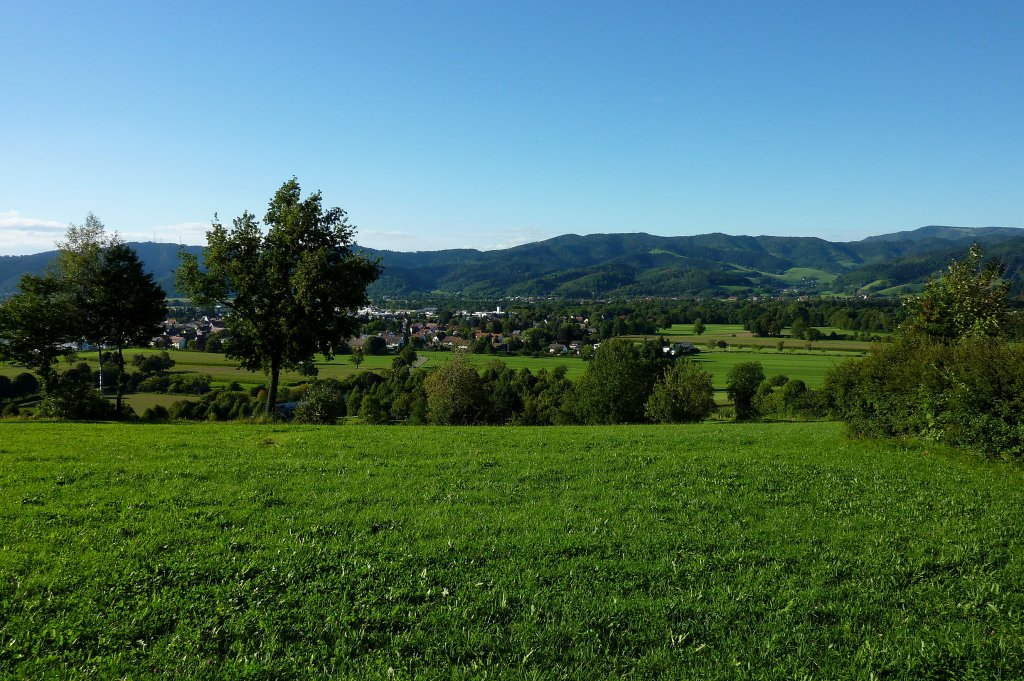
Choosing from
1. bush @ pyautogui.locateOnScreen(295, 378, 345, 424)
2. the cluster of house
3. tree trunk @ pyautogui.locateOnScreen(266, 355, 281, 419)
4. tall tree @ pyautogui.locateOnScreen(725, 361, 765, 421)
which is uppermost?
tree trunk @ pyautogui.locateOnScreen(266, 355, 281, 419)

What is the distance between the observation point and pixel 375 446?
16281 millimetres

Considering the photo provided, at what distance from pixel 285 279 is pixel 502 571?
2249 centimetres

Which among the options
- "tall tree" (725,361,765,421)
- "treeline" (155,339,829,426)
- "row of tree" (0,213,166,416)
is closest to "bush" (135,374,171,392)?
"treeline" (155,339,829,426)

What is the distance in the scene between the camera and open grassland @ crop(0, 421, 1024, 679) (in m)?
5.86

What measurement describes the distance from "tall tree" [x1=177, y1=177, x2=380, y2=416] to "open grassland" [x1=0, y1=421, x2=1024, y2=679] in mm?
13496

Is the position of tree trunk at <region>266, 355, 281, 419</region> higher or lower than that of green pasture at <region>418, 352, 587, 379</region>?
higher

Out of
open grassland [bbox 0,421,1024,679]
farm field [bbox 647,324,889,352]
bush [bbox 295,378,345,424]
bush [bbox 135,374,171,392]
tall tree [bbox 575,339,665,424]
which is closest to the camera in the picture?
open grassland [bbox 0,421,1024,679]

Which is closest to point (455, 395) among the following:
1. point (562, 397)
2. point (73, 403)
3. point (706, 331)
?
point (562, 397)

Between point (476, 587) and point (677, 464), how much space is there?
8.28 metres

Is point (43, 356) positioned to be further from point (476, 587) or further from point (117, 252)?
point (476, 587)

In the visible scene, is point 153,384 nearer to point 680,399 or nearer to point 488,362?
point 488,362

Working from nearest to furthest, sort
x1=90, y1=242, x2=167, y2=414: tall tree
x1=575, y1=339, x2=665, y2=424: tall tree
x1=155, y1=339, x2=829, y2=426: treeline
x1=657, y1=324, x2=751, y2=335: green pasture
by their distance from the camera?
x1=90, y1=242, x2=167, y2=414: tall tree → x1=155, y1=339, x2=829, y2=426: treeline → x1=575, y1=339, x2=665, y2=424: tall tree → x1=657, y1=324, x2=751, y2=335: green pasture

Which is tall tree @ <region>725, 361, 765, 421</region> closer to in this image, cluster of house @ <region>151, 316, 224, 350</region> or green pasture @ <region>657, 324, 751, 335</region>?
green pasture @ <region>657, 324, 751, 335</region>

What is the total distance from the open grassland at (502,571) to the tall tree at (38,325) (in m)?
18.0
